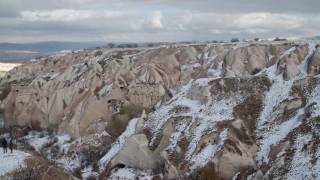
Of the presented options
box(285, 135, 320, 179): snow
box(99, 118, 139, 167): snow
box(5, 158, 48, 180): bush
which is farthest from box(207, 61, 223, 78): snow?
box(5, 158, 48, 180): bush

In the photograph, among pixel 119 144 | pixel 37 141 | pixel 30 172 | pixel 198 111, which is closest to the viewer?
pixel 30 172

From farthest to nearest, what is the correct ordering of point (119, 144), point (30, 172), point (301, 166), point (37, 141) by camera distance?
point (37, 141) < point (119, 144) < point (301, 166) < point (30, 172)

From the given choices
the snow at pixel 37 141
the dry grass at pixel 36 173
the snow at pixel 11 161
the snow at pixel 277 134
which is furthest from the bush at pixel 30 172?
the snow at pixel 37 141

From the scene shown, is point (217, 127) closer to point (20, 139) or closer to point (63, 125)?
point (63, 125)

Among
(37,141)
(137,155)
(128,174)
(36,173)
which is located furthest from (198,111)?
(37,141)

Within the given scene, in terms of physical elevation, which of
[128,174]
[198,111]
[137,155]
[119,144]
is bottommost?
[128,174]

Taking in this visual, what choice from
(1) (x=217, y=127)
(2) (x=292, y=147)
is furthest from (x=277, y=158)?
(1) (x=217, y=127)

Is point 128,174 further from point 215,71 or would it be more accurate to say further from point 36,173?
point 215,71
